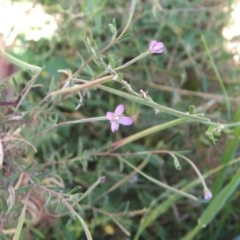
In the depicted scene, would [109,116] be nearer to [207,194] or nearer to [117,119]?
[117,119]

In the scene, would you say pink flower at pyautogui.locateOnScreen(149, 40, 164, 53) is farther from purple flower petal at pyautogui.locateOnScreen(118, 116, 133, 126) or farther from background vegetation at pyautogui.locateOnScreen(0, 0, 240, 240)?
background vegetation at pyautogui.locateOnScreen(0, 0, 240, 240)

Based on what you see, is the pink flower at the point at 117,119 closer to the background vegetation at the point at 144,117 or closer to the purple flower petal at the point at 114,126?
the purple flower petal at the point at 114,126

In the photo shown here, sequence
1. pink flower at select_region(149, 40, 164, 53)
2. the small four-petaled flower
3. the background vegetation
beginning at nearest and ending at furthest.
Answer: pink flower at select_region(149, 40, 164, 53), the small four-petaled flower, the background vegetation

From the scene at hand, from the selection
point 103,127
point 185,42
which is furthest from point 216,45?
point 103,127

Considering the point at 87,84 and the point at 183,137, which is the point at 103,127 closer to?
the point at 183,137

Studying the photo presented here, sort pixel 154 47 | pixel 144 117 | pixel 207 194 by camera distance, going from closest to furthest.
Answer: pixel 154 47
pixel 207 194
pixel 144 117

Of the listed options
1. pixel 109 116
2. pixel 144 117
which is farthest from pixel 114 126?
pixel 144 117

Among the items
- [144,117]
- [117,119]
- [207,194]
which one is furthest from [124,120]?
[144,117]

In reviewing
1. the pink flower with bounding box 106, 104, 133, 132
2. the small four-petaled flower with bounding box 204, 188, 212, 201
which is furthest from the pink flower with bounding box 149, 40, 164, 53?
the small four-petaled flower with bounding box 204, 188, 212, 201

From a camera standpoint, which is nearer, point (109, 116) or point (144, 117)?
point (109, 116)

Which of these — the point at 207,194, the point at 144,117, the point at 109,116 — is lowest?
the point at 144,117

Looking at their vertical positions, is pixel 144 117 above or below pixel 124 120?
below

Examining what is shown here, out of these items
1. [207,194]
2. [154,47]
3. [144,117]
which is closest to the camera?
[154,47]
